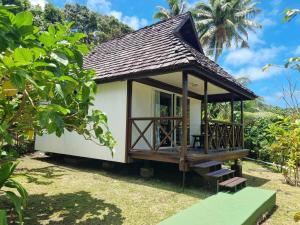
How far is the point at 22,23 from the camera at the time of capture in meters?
2.38

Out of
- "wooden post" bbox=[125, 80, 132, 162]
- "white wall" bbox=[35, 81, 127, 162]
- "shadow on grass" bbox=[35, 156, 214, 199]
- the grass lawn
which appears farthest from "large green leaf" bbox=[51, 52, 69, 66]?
"wooden post" bbox=[125, 80, 132, 162]

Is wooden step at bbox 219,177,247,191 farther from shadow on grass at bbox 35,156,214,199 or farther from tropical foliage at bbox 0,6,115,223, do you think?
tropical foliage at bbox 0,6,115,223

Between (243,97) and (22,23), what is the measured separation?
11.0m

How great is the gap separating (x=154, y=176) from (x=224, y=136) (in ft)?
10.4

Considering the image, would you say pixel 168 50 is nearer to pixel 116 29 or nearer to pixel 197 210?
pixel 197 210

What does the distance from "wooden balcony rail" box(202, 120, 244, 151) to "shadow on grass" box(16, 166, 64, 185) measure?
4976 millimetres

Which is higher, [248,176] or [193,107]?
[193,107]

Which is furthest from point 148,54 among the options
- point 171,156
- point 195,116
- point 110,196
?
point 195,116

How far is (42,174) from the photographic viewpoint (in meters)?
8.08

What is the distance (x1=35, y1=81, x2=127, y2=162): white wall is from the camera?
8820mm

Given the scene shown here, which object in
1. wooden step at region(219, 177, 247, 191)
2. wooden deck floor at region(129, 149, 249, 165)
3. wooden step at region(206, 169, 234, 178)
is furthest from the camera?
wooden deck floor at region(129, 149, 249, 165)

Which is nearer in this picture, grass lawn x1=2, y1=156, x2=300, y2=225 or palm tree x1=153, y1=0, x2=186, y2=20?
grass lawn x1=2, y1=156, x2=300, y2=225

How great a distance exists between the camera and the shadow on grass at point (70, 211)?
4.43 m

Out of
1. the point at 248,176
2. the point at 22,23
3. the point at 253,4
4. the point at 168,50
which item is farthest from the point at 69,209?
the point at 253,4
